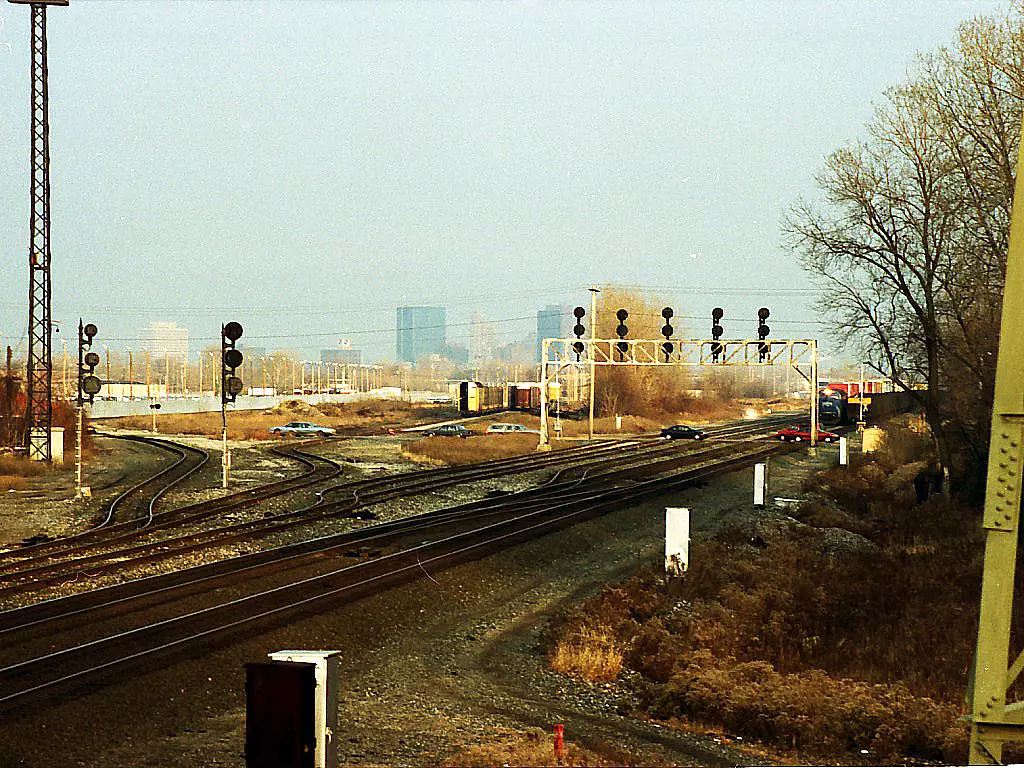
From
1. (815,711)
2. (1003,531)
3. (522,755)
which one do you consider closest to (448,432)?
(815,711)

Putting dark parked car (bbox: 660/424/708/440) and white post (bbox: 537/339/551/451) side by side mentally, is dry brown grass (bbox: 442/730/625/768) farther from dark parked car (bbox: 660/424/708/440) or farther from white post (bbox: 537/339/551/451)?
dark parked car (bbox: 660/424/708/440)

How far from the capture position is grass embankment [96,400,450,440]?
7412 cm

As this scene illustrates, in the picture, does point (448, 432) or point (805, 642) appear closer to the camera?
point (805, 642)

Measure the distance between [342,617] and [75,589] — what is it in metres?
4.77

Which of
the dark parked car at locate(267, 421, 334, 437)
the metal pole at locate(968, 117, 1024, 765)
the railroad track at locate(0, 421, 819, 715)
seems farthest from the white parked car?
the metal pole at locate(968, 117, 1024, 765)

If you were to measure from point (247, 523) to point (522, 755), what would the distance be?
17224 millimetres

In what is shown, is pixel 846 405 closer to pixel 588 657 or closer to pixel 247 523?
pixel 247 523

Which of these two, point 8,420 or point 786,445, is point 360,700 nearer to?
point 8,420

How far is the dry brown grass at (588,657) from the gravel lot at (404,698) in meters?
0.24

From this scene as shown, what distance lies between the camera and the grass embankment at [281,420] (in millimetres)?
74125

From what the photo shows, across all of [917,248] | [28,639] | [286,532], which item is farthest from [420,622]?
[917,248]

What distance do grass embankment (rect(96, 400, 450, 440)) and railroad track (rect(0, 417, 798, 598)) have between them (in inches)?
1035

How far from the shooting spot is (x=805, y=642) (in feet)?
49.2

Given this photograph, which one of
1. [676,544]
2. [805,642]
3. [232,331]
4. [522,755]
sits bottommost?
[805,642]
